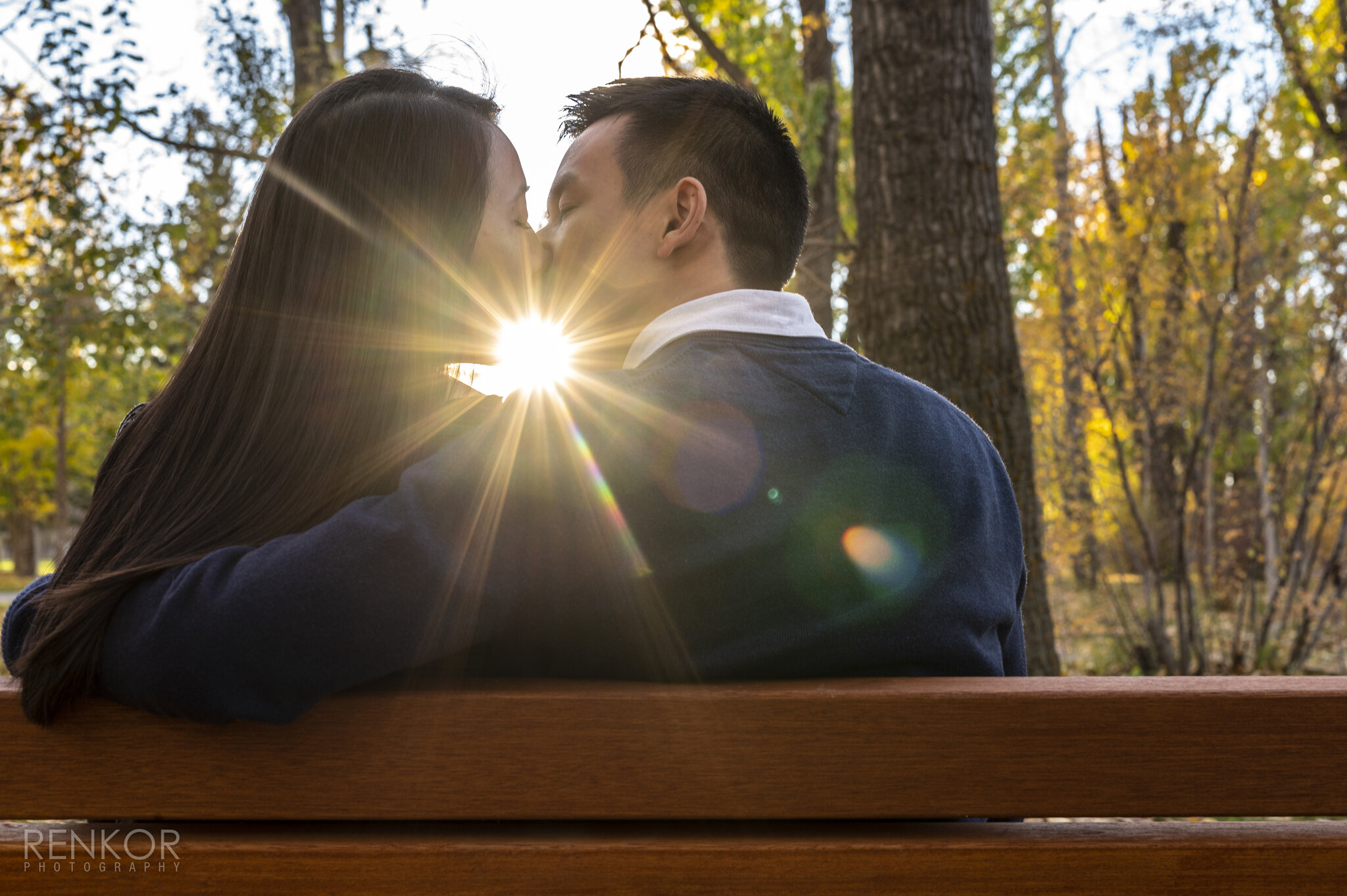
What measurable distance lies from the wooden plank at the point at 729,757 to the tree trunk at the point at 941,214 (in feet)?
8.85

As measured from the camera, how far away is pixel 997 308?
145 inches

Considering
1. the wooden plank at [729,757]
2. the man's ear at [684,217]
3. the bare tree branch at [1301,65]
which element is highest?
the bare tree branch at [1301,65]

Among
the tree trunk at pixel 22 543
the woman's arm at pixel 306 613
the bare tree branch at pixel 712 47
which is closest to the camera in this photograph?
the woman's arm at pixel 306 613

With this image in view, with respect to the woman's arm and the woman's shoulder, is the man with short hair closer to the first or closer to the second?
the woman's arm

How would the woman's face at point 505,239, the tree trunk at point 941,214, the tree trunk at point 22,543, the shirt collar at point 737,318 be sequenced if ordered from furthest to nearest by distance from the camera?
1. the tree trunk at point 22,543
2. the tree trunk at point 941,214
3. the woman's face at point 505,239
4. the shirt collar at point 737,318

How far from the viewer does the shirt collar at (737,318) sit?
157 cm

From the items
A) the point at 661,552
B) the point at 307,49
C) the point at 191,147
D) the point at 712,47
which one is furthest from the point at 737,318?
the point at 307,49

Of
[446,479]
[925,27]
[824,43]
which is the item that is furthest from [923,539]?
[824,43]

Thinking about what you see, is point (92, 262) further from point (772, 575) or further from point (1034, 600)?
point (772, 575)

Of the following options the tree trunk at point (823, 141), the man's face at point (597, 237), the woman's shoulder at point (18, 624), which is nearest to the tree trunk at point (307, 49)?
the tree trunk at point (823, 141)

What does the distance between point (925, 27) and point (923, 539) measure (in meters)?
2.90

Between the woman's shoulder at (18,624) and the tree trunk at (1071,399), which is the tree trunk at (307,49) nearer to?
the tree trunk at (1071,399)

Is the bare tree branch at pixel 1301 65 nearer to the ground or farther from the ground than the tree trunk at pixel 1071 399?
farther from the ground

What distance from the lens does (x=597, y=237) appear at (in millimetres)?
2236
